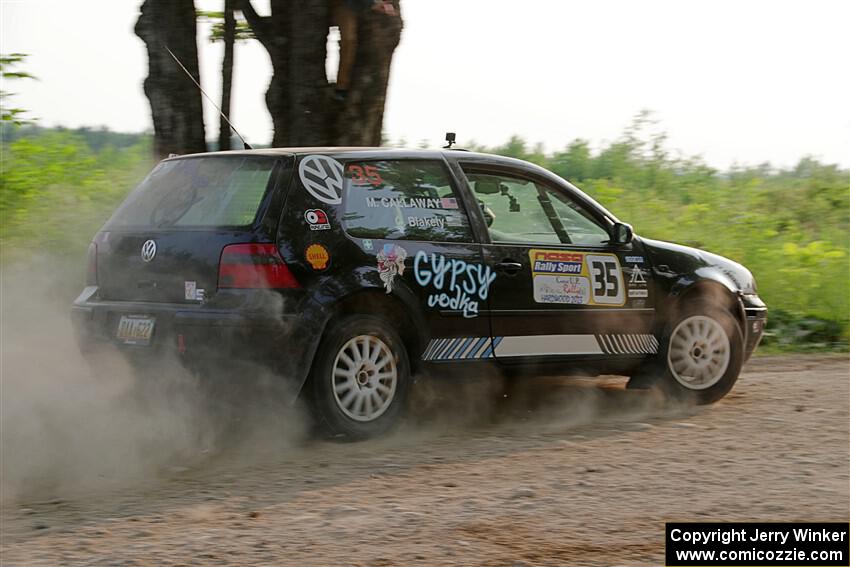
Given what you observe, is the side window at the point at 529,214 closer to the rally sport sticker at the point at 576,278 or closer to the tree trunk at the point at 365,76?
the rally sport sticker at the point at 576,278

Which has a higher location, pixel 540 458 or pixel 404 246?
pixel 404 246

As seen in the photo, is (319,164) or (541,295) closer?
(319,164)

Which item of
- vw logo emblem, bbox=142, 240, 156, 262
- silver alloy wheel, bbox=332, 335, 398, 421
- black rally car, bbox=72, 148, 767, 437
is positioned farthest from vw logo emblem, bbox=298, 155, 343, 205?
vw logo emblem, bbox=142, 240, 156, 262

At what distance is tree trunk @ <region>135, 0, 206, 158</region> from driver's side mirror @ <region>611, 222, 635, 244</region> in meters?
4.83

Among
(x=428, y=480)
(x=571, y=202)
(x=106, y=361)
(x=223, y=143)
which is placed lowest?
(x=428, y=480)

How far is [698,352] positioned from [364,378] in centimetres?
262

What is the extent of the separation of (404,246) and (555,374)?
147 cm

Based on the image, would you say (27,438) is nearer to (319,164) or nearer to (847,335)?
(319,164)

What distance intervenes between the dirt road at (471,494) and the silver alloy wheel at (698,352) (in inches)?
11.7

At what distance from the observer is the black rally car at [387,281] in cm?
652

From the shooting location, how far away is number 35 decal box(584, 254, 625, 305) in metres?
7.78

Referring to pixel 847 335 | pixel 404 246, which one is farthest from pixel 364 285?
pixel 847 335

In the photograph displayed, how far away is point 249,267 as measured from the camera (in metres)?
6.45

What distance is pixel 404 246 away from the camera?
277 inches
